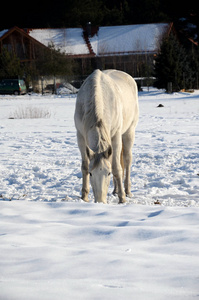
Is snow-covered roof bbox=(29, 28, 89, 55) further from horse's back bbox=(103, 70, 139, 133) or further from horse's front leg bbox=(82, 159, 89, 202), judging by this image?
horse's front leg bbox=(82, 159, 89, 202)

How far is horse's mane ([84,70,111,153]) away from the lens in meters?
4.75

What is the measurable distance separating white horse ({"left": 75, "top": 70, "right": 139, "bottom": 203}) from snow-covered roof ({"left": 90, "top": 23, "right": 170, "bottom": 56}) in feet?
127

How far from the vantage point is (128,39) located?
4566cm

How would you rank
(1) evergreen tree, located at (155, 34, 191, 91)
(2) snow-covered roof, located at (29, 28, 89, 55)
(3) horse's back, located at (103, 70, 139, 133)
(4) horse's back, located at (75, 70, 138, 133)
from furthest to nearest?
(2) snow-covered roof, located at (29, 28, 89, 55) → (1) evergreen tree, located at (155, 34, 191, 91) → (3) horse's back, located at (103, 70, 139, 133) → (4) horse's back, located at (75, 70, 138, 133)

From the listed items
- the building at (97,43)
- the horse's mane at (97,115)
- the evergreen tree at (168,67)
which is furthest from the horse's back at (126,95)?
the building at (97,43)

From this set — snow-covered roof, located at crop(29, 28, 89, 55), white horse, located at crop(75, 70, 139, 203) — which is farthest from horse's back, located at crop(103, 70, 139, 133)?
snow-covered roof, located at crop(29, 28, 89, 55)

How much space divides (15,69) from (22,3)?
17414mm

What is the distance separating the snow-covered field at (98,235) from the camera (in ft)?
7.06

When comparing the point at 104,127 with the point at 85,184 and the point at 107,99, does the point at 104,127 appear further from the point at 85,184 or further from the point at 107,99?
the point at 85,184

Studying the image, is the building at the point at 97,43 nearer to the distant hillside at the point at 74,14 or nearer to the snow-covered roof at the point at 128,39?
the snow-covered roof at the point at 128,39

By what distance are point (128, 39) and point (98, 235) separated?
44.5 metres

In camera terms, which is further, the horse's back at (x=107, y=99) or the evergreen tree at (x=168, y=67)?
the evergreen tree at (x=168, y=67)

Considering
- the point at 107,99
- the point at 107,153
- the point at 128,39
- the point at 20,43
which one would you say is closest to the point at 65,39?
the point at 20,43

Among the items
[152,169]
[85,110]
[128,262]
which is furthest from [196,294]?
[152,169]
